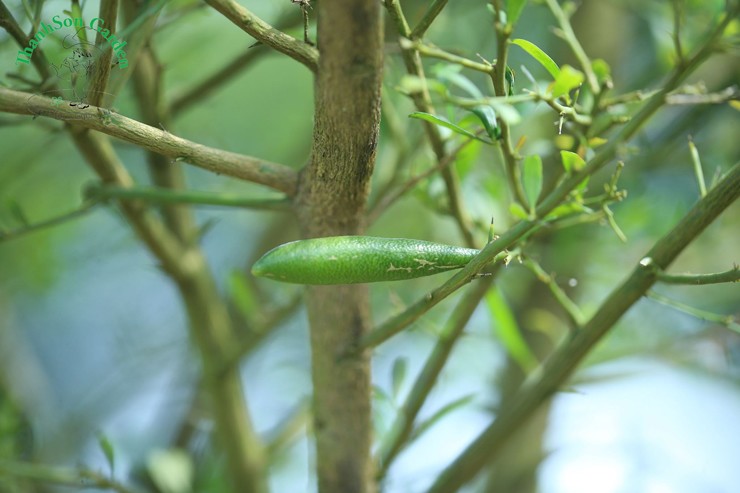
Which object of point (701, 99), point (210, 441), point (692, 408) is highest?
point (701, 99)

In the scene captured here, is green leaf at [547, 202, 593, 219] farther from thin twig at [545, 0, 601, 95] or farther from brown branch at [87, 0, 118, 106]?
brown branch at [87, 0, 118, 106]

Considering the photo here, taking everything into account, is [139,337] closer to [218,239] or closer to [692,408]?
[218,239]

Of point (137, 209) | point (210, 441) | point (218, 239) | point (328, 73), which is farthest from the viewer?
point (218, 239)

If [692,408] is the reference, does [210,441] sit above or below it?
above

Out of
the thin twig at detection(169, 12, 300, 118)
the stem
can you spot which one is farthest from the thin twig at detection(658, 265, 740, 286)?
the thin twig at detection(169, 12, 300, 118)

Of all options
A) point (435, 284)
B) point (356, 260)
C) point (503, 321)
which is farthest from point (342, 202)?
point (435, 284)

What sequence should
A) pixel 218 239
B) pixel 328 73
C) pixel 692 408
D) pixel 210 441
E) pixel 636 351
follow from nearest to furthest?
pixel 328 73
pixel 636 351
pixel 210 441
pixel 692 408
pixel 218 239

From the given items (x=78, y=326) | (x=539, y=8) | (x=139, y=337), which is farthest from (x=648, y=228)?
(x=78, y=326)
